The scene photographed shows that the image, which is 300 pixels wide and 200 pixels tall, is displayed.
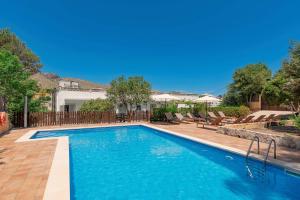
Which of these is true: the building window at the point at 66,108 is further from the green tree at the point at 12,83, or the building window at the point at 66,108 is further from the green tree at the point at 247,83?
the green tree at the point at 247,83

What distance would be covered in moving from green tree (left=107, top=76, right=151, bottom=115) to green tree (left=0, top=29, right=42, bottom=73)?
16.2 meters

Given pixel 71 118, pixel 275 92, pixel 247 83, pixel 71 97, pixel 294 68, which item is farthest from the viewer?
pixel 247 83

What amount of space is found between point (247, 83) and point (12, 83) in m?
29.3

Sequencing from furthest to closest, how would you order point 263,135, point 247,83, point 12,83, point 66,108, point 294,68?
point 247,83 → point 66,108 → point 12,83 → point 294,68 → point 263,135

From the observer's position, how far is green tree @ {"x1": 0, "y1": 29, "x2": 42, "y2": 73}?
1129 inches

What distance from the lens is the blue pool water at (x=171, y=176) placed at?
5344 mm

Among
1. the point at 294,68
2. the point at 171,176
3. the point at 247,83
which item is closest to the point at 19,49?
the point at 171,176

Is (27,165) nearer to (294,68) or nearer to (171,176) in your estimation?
(171,176)

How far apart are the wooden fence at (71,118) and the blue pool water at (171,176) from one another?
7.82m

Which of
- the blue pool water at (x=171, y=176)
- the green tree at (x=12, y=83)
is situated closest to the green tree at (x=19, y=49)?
the green tree at (x=12, y=83)

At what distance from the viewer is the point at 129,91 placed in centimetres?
2048

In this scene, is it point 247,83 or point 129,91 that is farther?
point 247,83

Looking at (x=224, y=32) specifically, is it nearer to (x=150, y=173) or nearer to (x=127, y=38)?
(x=127, y=38)

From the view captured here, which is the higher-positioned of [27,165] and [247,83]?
[247,83]
